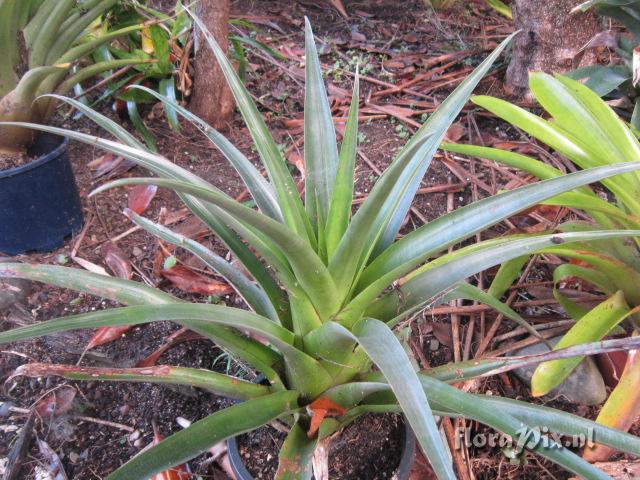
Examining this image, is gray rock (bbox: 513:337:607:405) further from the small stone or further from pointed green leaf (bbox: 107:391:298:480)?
the small stone

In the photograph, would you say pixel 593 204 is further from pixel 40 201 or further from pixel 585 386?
pixel 40 201

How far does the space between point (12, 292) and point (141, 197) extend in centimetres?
51

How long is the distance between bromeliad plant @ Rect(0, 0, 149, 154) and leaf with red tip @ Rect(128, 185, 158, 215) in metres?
0.36

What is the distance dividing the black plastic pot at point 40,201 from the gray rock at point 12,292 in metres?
0.15

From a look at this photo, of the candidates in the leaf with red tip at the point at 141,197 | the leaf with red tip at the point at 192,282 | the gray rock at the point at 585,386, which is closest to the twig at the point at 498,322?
the gray rock at the point at 585,386

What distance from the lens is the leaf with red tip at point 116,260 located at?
151 centimetres

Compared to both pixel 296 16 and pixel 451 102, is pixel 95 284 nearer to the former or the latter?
pixel 451 102

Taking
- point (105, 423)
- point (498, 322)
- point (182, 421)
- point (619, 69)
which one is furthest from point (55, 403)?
point (619, 69)

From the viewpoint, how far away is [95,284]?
2.31 feet

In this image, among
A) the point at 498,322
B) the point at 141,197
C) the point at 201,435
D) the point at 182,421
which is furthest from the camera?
the point at 141,197

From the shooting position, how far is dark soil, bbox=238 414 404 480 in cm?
94

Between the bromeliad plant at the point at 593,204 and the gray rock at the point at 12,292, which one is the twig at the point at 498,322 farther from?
the gray rock at the point at 12,292

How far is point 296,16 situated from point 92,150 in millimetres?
1583

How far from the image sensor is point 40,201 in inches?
59.3
